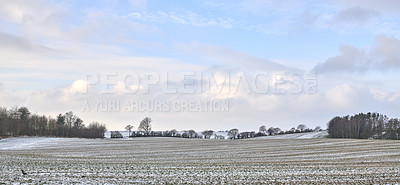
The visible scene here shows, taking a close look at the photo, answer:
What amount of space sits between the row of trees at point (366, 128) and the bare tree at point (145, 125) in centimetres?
7829

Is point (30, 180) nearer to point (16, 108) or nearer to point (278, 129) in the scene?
point (16, 108)

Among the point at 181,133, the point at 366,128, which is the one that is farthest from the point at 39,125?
the point at 366,128

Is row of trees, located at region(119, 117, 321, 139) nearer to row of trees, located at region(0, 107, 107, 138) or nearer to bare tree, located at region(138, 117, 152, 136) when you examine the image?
bare tree, located at region(138, 117, 152, 136)

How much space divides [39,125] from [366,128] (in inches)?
4633

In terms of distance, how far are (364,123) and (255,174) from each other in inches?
5036

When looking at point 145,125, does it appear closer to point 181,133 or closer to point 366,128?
point 181,133

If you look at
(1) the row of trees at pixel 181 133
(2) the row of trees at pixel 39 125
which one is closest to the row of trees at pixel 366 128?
(1) the row of trees at pixel 181 133

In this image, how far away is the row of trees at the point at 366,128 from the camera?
120569 mm

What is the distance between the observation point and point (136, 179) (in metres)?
21.2

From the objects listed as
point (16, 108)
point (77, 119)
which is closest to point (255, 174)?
point (16, 108)

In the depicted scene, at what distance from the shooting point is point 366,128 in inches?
5079

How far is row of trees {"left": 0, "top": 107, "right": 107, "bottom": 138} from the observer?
11644 cm

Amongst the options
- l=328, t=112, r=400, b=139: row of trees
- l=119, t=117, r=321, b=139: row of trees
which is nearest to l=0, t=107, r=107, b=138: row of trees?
l=119, t=117, r=321, b=139: row of trees

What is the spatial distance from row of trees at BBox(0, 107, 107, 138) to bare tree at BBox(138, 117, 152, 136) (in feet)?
64.0
